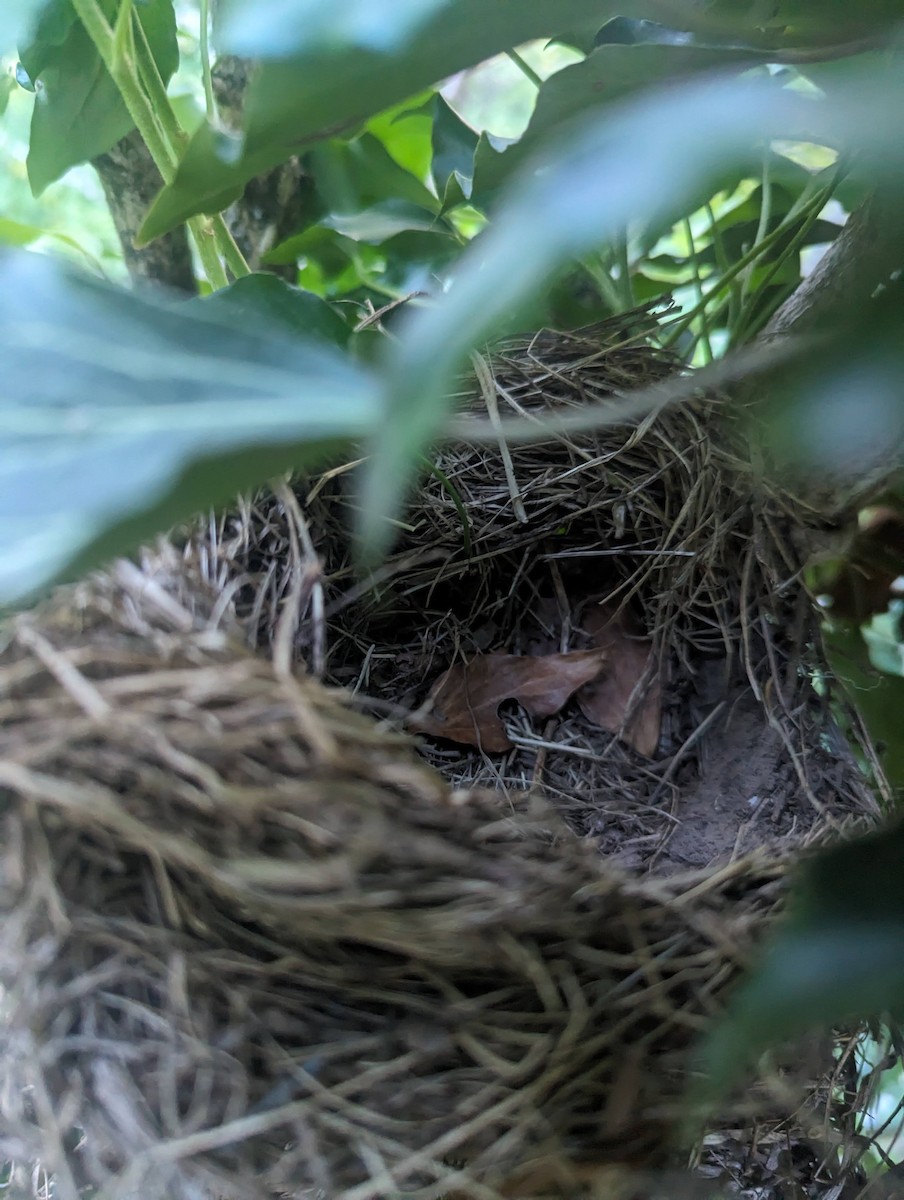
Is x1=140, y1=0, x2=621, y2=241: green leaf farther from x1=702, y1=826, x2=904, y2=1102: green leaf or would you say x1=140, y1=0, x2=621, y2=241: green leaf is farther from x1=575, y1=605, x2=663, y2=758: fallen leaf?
x1=575, y1=605, x2=663, y2=758: fallen leaf

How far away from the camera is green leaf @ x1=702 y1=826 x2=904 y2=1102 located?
25cm

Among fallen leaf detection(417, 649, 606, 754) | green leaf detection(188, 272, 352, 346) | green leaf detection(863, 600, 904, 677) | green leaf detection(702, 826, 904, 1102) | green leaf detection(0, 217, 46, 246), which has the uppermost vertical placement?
green leaf detection(0, 217, 46, 246)

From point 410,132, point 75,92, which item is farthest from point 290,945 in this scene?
point 410,132

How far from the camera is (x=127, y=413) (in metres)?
0.28

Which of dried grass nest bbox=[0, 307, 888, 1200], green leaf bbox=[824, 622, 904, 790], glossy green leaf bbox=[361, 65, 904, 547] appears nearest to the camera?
glossy green leaf bbox=[361, 65, 904, 547]

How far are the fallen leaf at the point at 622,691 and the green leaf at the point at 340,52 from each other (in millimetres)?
453

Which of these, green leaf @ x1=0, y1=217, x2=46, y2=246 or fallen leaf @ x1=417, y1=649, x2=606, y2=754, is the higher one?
green leaf @ x1=0, y1=217, x2=46, y2=246

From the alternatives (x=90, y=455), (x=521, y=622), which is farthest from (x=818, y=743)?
(x=90, y=455)

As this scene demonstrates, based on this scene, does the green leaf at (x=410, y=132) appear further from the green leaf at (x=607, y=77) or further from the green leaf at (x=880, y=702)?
the green leaf at (x=880, y=702)

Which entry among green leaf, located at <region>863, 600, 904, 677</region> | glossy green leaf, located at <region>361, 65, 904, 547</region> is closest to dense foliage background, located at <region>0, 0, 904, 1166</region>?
glossy green leaf, located at <region>361, 65, 904, 547</region>

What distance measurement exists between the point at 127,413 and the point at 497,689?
1.53 feet

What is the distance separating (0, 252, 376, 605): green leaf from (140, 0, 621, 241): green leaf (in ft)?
0.31

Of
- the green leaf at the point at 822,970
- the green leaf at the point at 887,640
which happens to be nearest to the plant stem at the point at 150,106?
→ the green leaf at the point at 822,970

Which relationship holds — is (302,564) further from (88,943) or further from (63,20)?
(63,20)
